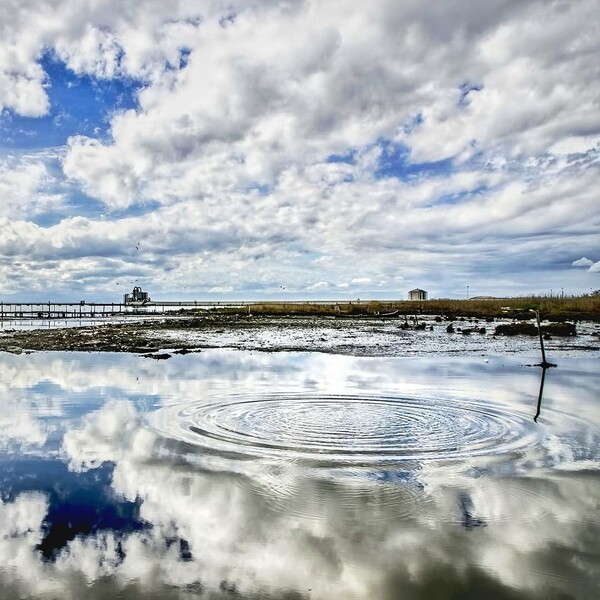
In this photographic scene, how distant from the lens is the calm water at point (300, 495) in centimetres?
554

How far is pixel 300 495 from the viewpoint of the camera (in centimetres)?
776

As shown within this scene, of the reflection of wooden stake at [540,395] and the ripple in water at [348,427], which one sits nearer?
the ripple in water at [348,427]

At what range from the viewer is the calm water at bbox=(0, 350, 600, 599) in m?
5.54

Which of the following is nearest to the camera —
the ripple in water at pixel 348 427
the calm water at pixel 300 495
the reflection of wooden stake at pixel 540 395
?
the calm water at pixel 300 495

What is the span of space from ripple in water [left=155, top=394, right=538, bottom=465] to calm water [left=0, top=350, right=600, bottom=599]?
0.06 meters

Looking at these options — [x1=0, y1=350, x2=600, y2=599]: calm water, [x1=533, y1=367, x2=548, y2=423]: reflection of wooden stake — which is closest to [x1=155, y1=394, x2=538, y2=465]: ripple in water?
[x1=0, y1=350, x2=600, y2=599]: calm water

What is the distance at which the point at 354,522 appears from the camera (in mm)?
6824

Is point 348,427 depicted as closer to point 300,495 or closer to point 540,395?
point 300,495

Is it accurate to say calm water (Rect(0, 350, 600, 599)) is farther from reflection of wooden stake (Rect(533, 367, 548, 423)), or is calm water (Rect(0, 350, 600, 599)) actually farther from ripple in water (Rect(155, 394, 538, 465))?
reflection of wooden stake (Rect(533, 367, 548, 423))

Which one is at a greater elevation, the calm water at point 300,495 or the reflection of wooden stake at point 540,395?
the reflection of wooden stake at point 540,395

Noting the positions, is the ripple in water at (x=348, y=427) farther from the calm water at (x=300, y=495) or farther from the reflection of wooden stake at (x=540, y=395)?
the reflection of wooden stake at (x=540, y=395)

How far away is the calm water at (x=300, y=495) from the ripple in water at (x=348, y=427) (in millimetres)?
57

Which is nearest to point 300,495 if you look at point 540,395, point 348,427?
point 348,427

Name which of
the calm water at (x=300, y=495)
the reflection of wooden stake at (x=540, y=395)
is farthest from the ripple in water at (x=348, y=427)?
the reflection of wooden stake at (x=540, y=395)
